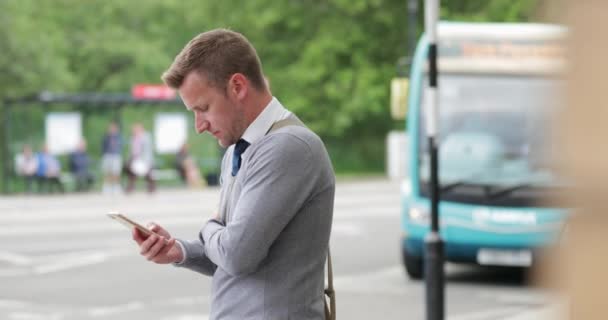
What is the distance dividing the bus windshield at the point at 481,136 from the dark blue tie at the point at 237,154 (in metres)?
10.2

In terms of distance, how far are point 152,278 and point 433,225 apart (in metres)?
4.98

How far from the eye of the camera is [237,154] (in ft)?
9.36

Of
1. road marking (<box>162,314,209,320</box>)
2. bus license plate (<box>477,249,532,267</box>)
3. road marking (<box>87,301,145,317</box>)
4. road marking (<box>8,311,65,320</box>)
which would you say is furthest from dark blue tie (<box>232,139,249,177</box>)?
bus license plate (<box>477,249,532,267</box>)

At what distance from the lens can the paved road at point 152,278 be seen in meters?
11.4

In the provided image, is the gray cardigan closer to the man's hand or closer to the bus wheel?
the man's hand

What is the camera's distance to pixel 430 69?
31.9 ft

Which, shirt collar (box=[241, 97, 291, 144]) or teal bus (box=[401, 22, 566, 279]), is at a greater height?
shirt collar (box=[241, 97, 291, 144])

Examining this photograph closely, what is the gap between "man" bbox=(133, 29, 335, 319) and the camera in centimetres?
268

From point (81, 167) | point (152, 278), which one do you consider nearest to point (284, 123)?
point (152, 278)

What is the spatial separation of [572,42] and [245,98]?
6.23 feet

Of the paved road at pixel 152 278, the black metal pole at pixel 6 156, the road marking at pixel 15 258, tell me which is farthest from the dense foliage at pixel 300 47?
the road marking at pixel 15 258

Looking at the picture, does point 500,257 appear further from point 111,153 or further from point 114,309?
point 111,153

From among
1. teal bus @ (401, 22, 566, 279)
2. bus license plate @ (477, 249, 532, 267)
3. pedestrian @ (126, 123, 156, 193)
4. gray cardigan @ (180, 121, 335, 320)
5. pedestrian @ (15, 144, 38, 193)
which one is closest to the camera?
gray cardigan @ (180, 121, 335, 320)

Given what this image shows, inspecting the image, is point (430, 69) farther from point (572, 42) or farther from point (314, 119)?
point (314, 119)
